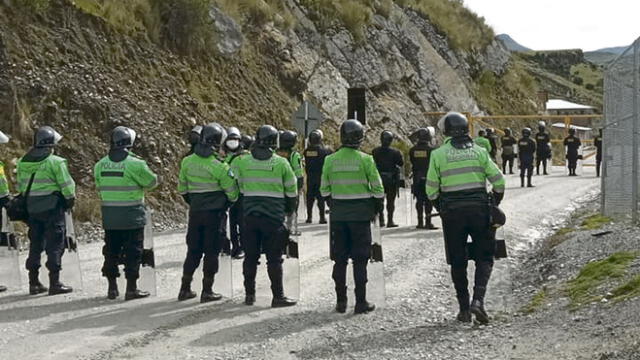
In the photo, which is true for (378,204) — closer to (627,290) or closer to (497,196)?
(497,196)

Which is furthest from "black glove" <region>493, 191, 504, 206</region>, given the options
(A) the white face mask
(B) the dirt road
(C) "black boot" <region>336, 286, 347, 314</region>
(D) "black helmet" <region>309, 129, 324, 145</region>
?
(D) "black helmet" <region>309, 129, 324, 145</region>

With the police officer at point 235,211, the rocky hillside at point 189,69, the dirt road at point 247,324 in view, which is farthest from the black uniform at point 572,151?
the police officer at point 235,211

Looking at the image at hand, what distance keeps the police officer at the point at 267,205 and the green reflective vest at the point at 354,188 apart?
1.88ft

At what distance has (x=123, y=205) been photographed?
411 inches

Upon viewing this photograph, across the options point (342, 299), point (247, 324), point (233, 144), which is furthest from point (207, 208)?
point (233, 144)

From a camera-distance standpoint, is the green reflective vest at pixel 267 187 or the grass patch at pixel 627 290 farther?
the green reflective vest at pixel 267 187

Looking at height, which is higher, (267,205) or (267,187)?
(267,187)

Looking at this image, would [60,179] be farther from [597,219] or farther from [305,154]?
[597,219]

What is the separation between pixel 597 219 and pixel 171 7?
592 inches

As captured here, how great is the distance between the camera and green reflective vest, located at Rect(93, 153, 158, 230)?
34.3ft

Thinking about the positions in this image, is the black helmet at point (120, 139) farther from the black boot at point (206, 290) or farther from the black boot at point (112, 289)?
the black boot at point (206, 290)

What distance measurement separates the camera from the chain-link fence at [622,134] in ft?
44.5

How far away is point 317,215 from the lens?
20875mm

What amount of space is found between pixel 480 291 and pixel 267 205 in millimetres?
2586
